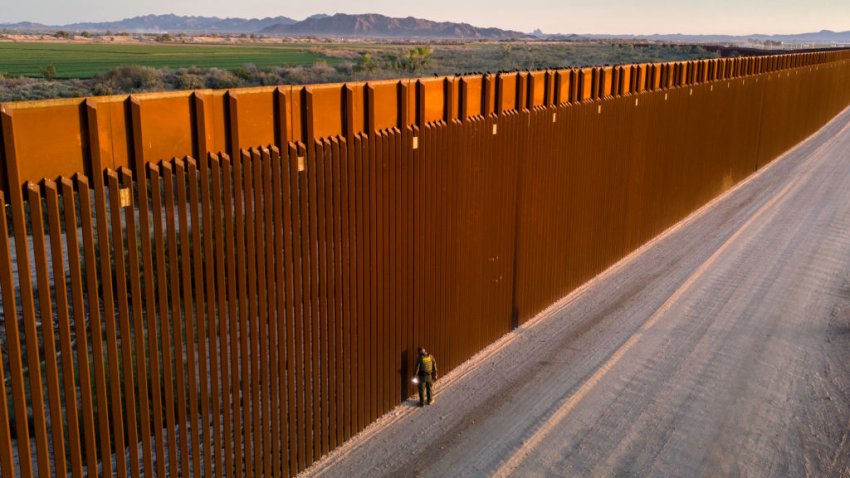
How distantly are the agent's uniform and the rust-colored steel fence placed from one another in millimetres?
318

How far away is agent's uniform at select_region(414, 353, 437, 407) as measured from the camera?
28.4 feet

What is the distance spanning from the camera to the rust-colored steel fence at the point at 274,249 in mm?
5020

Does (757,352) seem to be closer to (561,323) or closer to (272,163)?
(561,323)

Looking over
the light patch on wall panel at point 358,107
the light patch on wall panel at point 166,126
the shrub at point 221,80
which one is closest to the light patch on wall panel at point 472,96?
the light patch on wall panel at point 358,107

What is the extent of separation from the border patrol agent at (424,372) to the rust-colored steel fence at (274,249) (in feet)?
1.01

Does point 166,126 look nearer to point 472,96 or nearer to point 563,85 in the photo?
point 472,96

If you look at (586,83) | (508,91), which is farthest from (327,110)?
(586,83)

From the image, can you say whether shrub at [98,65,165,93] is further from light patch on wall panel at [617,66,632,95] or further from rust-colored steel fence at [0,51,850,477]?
rust-colored steel fence at [0,51,850,477]

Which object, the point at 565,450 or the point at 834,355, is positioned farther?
the point at 834,355

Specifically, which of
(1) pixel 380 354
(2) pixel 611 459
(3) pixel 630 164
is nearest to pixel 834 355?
(2) pixel 611 459

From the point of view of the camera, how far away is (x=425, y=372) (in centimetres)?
869

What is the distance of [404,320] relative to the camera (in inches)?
347

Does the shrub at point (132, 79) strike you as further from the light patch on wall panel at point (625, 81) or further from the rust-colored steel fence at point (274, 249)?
the rust-colored steel fence at point (274, 249)

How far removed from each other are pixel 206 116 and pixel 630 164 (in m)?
10.8
